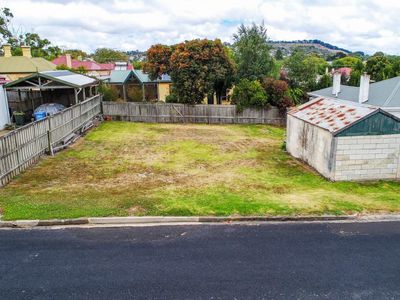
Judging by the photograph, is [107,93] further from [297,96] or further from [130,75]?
[297,96]

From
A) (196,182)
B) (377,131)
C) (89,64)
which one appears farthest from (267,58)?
(89,64)

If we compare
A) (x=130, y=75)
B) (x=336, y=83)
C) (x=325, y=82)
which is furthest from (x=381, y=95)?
(x=130, y=75)

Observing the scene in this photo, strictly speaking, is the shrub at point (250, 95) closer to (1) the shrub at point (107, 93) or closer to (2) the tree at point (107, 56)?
(1) the shrub at point (107, 93)

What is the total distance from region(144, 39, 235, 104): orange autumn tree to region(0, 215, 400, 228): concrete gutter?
62.4 feet

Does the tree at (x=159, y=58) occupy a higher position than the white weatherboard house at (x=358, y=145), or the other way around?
the tree at (x=159, y=58)

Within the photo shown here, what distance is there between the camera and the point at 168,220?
9.93m

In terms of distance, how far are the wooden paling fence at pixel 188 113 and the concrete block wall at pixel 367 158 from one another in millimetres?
14616

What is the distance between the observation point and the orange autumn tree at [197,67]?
90.2ft

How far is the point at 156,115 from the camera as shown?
28812mm

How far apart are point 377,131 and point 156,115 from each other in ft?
61.5

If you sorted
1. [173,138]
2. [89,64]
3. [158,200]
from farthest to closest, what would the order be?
[89,64]
[173,138]
[158,200]

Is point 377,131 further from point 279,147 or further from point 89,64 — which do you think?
point 89,64

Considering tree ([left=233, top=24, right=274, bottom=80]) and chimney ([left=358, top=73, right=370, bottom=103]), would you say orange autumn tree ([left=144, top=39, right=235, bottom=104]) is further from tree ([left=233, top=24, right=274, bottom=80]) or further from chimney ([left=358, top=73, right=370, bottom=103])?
chimney ([left=358, top=73, right=370, bottom=103])

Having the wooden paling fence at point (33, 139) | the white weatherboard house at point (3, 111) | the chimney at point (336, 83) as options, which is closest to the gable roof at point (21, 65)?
the white weatherboard house at point (3, 111)
